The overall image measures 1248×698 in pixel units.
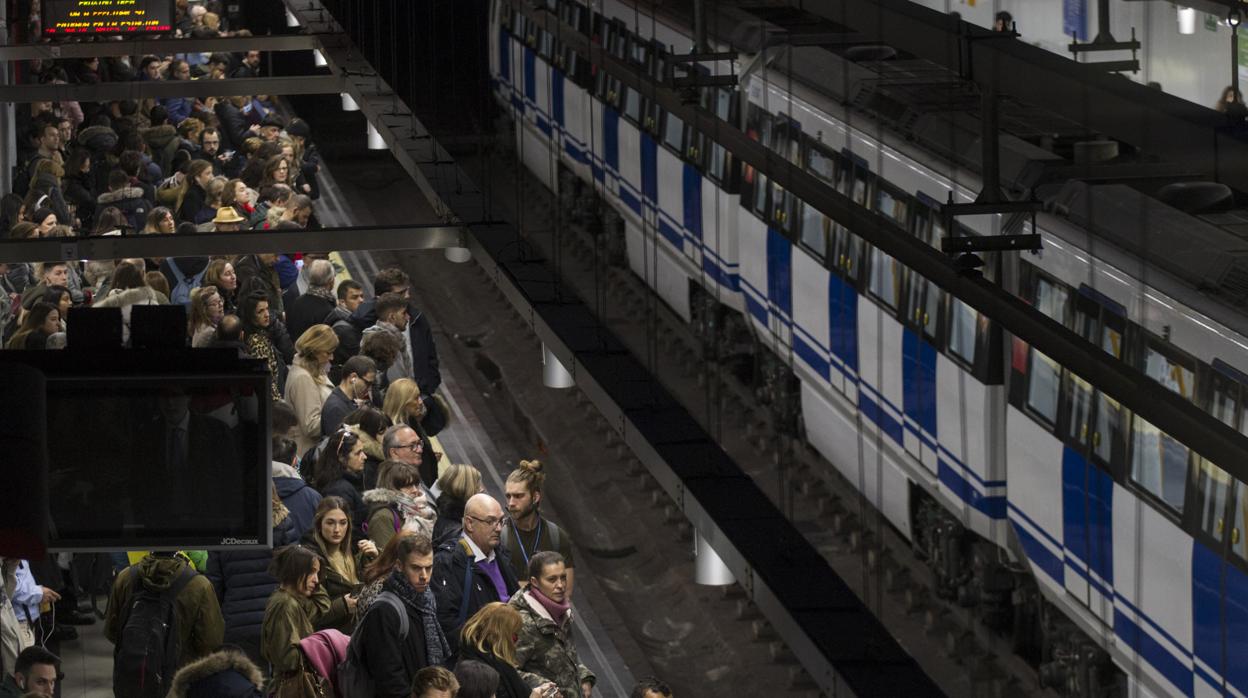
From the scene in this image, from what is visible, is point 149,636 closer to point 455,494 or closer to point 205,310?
point 455,494

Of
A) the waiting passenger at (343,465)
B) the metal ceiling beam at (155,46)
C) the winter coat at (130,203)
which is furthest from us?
the metal ceiling beam at (155,46)

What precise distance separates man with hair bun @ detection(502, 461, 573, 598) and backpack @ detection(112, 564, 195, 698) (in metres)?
1.40

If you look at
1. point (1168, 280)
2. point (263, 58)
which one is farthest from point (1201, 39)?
point (263, 58)

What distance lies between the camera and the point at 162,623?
8.06 metres

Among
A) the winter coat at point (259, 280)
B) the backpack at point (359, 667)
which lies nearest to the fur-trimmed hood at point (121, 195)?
the winter coat at point (259, 280)

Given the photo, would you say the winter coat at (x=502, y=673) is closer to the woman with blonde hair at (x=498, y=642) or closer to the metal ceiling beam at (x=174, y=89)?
the woman with blonde hair at (x=498, y=642)

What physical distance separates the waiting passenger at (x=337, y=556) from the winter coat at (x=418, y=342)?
3.40m

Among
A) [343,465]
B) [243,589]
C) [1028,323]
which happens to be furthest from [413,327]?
[1028,323]

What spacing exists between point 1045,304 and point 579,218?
9578 mm

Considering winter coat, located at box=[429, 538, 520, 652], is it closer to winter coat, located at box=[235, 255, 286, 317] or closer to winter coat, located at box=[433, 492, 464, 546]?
winter coat, located at box=[433, 492, 464, 546]

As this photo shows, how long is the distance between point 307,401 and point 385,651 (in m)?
3.23

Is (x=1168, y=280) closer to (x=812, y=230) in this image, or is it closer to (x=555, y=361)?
(x=555, y=361)

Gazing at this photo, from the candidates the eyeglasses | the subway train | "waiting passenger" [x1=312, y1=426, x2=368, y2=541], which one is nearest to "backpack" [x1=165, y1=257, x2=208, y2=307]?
the subway train

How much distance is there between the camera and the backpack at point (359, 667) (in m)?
7.41
